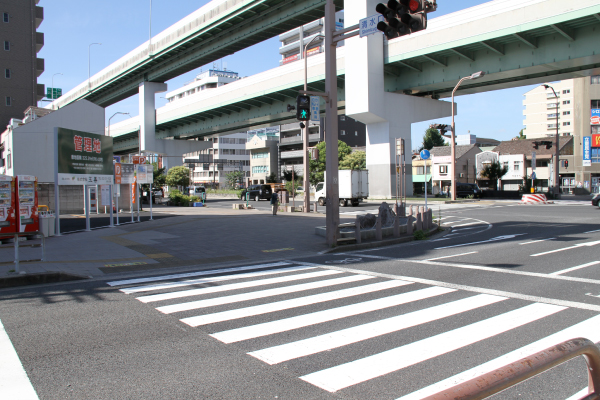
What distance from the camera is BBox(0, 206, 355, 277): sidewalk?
10.9m

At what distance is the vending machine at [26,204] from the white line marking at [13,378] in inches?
482

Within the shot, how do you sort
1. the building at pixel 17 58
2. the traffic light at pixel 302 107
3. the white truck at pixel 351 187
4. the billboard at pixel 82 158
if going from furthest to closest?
1. the building at pixel 17 58
2. the white truck at pixel 351 187
3. the billboard at pixel 82 158
4. the traffic light at pixel 302 107

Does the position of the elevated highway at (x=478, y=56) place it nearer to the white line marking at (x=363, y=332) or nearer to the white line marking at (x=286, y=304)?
the white line marking at (x=286, y=304)

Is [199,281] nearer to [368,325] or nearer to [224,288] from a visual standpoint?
[224,288]

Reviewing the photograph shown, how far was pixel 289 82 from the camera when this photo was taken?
41.9 m

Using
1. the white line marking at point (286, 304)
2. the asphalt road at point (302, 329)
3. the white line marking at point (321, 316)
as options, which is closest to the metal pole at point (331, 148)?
the asphalt road at point (302, 329)

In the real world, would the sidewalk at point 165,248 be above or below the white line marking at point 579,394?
above

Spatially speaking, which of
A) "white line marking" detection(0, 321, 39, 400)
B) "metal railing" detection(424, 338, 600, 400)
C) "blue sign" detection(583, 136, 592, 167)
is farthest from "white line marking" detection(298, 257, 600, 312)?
"blue sign" detection(583, 136, 592, 167)

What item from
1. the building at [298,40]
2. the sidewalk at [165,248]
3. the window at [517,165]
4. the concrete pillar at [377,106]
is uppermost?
the building at [298,40]

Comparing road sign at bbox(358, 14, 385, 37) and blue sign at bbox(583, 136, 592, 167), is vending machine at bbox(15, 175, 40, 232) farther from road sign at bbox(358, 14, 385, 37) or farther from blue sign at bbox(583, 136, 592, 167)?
blue sign at bbox(583, 136, 592, 167)

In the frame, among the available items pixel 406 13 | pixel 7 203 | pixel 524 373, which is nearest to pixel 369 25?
pixel 406 13

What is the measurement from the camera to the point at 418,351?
16.3 ft

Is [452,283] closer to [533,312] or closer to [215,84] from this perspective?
[533,312]

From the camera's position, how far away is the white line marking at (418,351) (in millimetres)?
4262
